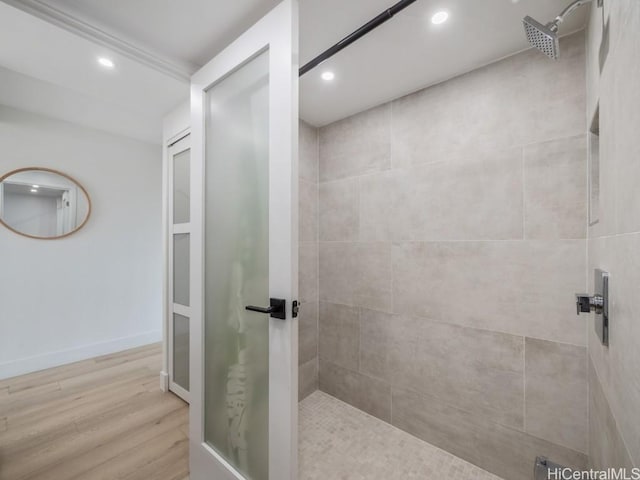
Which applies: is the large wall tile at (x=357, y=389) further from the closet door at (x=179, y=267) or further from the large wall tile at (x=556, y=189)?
the large wall tile at (x=556, y=189)

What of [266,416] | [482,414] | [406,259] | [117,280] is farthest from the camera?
[117,280]

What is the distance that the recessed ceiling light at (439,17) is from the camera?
4.01 feet

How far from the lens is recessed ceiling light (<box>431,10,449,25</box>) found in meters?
1.22

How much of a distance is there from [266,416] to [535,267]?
5.05 ft

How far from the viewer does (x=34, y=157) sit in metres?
2.62

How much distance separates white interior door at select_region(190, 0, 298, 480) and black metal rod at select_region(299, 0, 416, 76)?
0.39 m

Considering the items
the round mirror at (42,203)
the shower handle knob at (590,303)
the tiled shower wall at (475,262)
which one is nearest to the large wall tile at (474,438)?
the tiled shower wall at (475,262)

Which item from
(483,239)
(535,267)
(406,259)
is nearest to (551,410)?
(535,267)

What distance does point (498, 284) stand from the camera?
1485 mm

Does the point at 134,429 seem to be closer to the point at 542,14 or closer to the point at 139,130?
the point at 139,130

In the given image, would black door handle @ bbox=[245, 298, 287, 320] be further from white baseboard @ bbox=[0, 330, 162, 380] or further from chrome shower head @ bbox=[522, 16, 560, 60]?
white baseboard @ bbox=[0, 330, 162, 380]

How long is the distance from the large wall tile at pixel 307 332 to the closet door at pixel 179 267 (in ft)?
3.18

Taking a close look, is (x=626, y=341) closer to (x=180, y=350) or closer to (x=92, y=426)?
(x=180, y=350)

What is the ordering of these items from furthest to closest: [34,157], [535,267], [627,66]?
[34,157], [535,267], [627,66]
